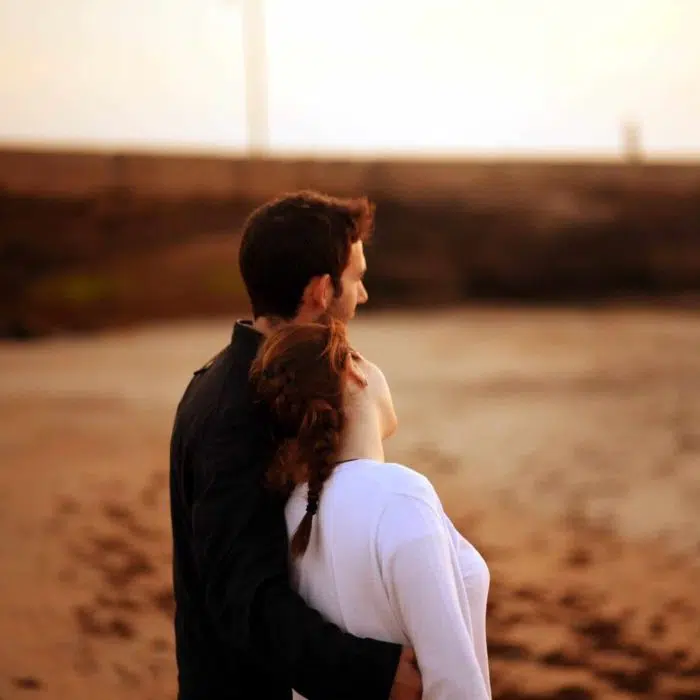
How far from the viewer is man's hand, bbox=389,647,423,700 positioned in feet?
4.43

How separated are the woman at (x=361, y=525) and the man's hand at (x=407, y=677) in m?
0.02

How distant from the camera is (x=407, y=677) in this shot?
53.4 inches

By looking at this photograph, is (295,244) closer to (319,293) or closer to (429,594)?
(319,293)

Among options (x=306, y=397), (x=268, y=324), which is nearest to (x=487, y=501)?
(x=268, y=324)

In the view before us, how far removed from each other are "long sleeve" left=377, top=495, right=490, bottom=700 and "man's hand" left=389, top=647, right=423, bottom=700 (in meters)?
0.02

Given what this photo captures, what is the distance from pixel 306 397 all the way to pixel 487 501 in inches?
183

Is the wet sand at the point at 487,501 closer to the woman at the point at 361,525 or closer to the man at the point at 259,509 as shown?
the man at the point at 259,509

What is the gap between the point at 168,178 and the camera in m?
13.8

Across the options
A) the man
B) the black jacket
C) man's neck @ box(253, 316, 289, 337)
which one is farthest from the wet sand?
man's neck @ box(253, 316, 289, 337)

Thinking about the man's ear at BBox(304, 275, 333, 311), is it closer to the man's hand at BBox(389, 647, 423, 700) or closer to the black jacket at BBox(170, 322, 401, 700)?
the black jacket at BBox(170, 322, 401, 700)

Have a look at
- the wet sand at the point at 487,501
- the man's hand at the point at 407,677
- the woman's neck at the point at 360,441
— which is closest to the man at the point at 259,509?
the man's hand at the point at 407,677

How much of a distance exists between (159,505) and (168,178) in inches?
344

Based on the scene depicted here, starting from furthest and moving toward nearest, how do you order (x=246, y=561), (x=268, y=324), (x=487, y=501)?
(x=487, y=501), (x=268, y=324), (x=246, y=561)

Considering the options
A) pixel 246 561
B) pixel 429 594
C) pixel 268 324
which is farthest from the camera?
pixel 268 324
